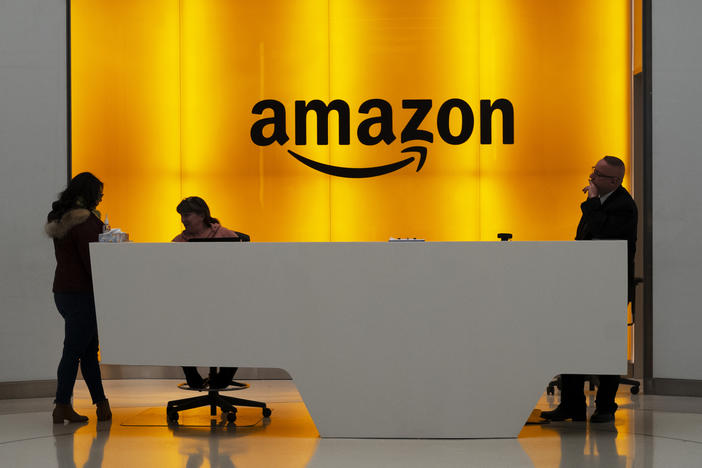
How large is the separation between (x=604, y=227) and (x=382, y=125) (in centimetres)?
236

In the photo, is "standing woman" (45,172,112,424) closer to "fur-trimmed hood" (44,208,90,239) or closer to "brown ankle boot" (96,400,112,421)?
"fur-trimmed hood" (44,208,90,239)

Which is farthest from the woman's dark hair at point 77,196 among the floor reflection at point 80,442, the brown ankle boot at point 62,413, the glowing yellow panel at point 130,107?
the glowing yellow panel at point 130,107

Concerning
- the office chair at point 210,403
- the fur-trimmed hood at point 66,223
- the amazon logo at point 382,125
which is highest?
the amazon logo at point 382,125

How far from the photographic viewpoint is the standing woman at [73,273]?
14.2ft

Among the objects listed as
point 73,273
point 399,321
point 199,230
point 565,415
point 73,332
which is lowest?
point 565,415

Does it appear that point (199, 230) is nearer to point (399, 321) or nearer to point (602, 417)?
point (399, 321)

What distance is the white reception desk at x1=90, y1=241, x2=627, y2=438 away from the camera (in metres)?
3.82

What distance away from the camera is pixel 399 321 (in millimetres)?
3873

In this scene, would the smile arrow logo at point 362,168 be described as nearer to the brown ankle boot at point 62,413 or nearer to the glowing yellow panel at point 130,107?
the glowing yellow panel at point 130,107

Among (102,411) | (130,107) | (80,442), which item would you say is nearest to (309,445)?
(80,442)

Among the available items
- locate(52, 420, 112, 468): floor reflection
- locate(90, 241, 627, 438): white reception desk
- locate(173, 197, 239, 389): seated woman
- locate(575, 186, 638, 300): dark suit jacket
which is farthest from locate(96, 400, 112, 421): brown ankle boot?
locate(575, 186, 638, 300): dark suit jacket

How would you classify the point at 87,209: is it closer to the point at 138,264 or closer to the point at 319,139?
the point at 138,264

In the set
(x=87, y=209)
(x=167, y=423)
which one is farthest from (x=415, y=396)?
(x=87, y=209)

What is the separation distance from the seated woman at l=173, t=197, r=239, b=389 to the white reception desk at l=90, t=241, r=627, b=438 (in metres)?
0.60
